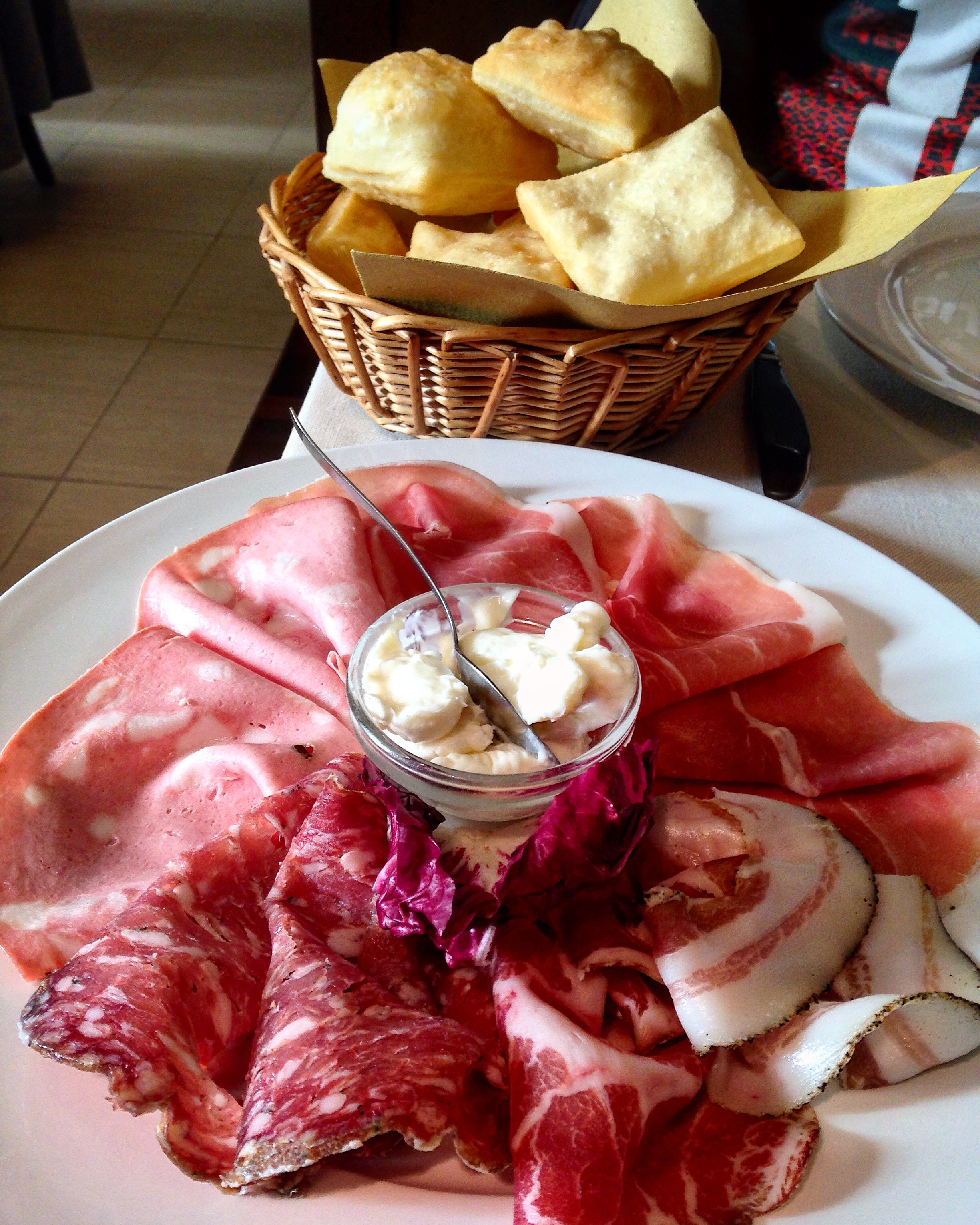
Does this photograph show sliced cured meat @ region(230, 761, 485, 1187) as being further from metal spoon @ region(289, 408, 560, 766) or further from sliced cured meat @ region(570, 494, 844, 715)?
sliced cured meat @ region(570, 494, 844, 715)

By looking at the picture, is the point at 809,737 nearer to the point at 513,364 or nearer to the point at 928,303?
the point at 513,364

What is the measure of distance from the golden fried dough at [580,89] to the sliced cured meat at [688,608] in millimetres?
471

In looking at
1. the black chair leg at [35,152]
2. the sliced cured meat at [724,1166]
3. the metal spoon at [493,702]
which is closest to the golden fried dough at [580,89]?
the metal spoon at [493,702]

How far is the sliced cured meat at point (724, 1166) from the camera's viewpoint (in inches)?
25.5

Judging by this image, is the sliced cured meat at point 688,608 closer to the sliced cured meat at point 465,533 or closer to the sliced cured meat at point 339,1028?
the sliced cured meat at point 465,533

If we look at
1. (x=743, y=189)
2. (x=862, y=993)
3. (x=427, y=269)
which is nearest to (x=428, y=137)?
(x=427, y=269)

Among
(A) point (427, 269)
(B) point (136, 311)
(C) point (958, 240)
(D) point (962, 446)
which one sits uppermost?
(A) point (427, 269)

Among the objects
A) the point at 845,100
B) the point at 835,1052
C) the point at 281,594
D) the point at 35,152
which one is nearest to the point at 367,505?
the point at 281,594

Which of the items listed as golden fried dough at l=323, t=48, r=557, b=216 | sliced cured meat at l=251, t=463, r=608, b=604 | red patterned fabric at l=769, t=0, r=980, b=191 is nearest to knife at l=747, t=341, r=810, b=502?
sliced cured meat at l=251, t=463, r=608, b=604

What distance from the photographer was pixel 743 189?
3.73 ft

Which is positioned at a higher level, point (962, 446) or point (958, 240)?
point (958, 240)

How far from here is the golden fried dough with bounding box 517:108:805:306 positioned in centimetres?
108

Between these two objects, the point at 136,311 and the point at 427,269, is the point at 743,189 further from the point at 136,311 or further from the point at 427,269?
the point at 136,311

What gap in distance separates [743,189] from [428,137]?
1.29 ft
